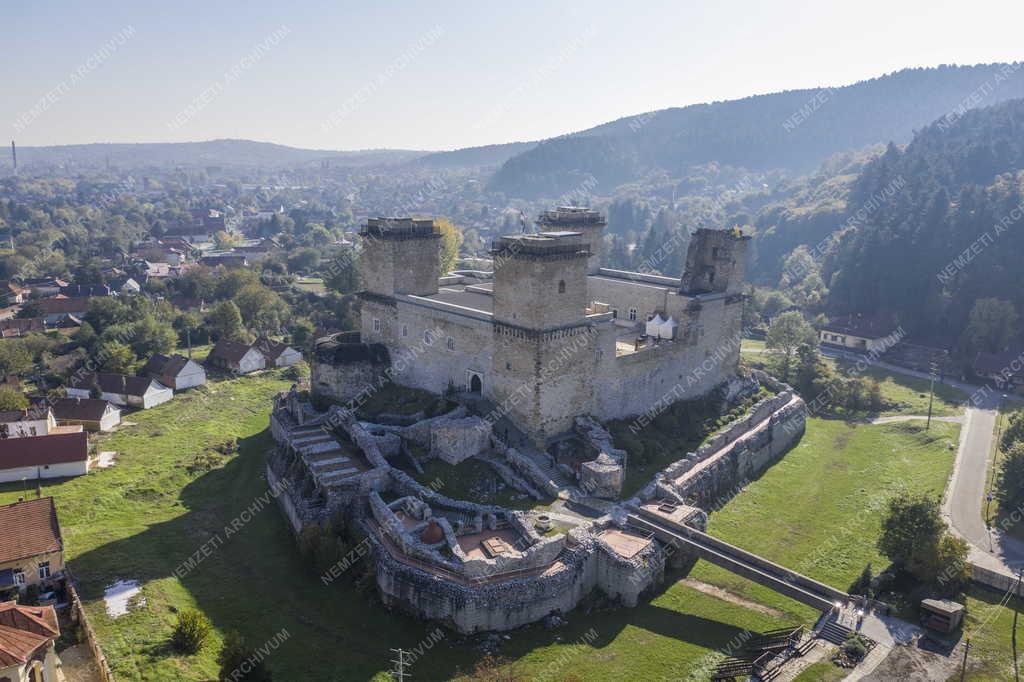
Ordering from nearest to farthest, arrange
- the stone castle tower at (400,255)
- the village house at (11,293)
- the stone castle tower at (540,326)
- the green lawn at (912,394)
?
1. the stone castle tower at (540,326)
2. the stone castle tower at (400,255)
3. the green lawn at (912,394)
4. the village house at (11,293)

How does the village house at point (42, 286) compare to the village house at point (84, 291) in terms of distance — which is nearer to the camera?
the village house at point (84, 291)

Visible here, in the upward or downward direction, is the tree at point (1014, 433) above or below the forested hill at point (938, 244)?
below

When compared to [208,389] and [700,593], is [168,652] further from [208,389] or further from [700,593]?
[208,389]

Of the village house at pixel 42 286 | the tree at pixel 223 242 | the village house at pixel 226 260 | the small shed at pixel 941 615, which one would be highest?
the tree at pixel 223 242

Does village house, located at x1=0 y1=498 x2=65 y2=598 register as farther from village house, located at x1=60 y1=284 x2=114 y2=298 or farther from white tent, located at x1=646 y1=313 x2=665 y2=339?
village house, located at x1=60 y1=284 x2=114 y2=298

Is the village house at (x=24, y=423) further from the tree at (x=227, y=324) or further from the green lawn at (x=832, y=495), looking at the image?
the green lawn at (x=832, y=495)

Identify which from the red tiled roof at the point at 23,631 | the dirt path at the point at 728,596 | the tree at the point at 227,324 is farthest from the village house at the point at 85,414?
the dirt path at the point at 728,596

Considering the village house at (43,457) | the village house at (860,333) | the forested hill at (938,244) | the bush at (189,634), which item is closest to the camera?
the bush at (189,634)
